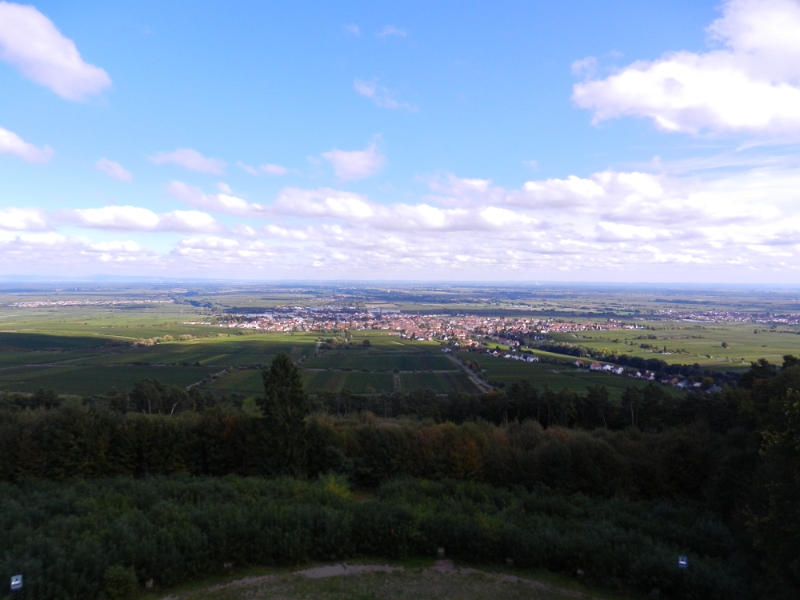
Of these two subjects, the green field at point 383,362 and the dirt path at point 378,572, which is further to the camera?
the green field at point 383,362

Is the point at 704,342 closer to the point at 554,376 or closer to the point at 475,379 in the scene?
the point at 554,376

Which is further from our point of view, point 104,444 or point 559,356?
point 559,356

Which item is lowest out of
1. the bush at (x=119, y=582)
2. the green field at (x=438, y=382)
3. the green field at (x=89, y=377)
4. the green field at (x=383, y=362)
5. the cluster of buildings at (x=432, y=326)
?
the green field at (x=438, y=382)

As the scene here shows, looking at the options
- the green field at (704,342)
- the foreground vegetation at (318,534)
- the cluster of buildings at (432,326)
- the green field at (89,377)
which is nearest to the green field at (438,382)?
the green field at (89,377)

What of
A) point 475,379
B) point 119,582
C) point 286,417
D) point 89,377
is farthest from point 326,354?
point 119,582

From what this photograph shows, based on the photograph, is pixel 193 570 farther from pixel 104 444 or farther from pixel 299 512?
pixel 104 444

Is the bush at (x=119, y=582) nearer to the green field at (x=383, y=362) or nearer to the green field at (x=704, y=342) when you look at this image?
the green field at (x=383, y=362)

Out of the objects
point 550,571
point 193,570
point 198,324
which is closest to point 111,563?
point 193,570

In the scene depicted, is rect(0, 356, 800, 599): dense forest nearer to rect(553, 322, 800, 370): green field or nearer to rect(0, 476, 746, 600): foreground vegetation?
rect(0, 476, 746, 600): foreground vegetation
